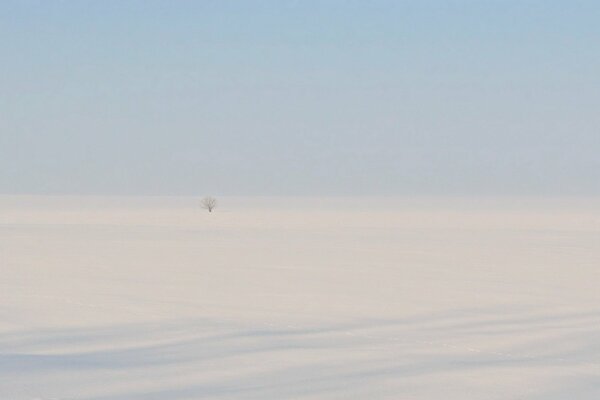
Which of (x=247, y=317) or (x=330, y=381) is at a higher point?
(x=247, y=317)

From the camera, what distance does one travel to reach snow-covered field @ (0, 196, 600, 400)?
509 centimetres

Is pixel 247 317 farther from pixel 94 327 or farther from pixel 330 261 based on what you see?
pixel 330 261

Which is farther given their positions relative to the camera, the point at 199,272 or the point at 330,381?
the point at 199,272

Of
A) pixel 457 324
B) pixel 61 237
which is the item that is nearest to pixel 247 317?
pixel 457 324

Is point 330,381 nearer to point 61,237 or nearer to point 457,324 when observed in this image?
point 457,324

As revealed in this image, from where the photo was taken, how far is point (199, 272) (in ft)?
43.3

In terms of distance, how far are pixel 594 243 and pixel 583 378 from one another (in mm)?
17602

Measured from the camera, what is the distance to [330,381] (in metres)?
5.21

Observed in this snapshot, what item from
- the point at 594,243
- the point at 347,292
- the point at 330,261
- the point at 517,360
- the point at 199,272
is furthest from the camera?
the point at 594,243

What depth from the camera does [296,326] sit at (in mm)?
8039

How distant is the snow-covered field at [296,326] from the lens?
16.7 feet

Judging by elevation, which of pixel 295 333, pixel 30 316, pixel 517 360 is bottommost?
pixel 517 360

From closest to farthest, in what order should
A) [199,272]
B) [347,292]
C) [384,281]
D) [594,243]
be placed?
[347,292] < [384,281] < [199,272] < [594,243]

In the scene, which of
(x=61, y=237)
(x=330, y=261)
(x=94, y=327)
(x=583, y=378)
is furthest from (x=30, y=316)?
(x=61, y=237)
